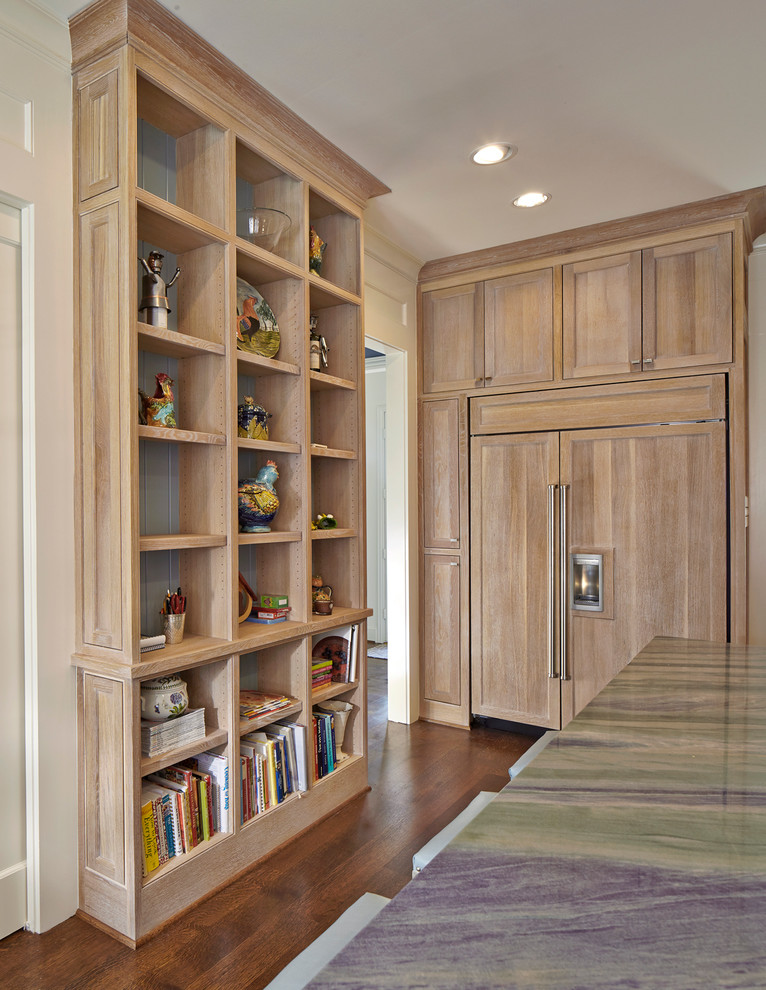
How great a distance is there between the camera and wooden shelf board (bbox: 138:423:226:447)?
2.03 m

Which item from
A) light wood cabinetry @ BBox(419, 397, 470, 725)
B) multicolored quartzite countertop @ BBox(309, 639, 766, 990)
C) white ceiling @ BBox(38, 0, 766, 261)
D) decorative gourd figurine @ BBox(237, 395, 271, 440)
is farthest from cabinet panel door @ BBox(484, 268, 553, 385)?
multicolored quartzite countertop @ BBox(309, 639, 766, 990)

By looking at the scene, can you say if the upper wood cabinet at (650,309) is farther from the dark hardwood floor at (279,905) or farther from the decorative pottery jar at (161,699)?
the decorative pottery jar at (161,699)

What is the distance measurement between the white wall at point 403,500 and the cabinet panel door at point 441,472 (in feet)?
0.21

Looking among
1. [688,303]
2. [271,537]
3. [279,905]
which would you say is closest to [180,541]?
[271,537]

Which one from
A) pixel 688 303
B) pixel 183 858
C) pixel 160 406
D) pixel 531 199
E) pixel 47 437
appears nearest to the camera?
pixel 47 437

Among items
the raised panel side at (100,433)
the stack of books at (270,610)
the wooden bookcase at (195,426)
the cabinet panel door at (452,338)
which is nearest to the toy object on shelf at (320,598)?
the wooden bookcase at (195,426)

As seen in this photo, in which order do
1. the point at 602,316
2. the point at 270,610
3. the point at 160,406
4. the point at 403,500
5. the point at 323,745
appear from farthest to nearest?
the point at 403,500 → the point at 602,316 → the point at 323,745 → the point at 270,610 → the point at 160,406

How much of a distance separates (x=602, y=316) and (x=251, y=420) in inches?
78.6

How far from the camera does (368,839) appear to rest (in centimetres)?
258

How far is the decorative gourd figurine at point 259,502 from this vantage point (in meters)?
2.51

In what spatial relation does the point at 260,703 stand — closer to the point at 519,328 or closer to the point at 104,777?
the point at 104,777

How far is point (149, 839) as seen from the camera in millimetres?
2014

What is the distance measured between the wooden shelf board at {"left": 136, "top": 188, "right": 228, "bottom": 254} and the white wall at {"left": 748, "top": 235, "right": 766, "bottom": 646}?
2718 mm

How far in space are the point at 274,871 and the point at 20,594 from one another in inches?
51.9
